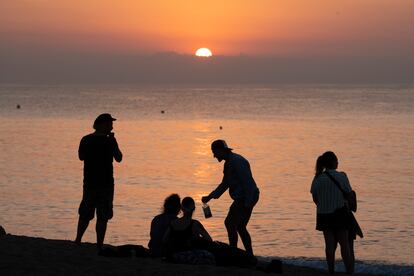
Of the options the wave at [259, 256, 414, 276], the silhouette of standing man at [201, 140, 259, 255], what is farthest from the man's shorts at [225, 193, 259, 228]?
the wave at [259, 256, 414, 276]

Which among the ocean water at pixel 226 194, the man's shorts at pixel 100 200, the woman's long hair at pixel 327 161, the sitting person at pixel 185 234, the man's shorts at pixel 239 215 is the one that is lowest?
the sitting person at pixel 185 234

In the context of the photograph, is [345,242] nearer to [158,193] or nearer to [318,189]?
[318,189]

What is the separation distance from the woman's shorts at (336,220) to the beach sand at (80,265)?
0.86 meters

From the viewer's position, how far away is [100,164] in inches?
477

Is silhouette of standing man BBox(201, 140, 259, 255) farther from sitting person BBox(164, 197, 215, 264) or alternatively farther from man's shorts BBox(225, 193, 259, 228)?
sitting person BBox(164, 197, 215, 264)

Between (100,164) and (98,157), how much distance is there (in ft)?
Answer: 0.31

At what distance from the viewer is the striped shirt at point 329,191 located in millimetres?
11539

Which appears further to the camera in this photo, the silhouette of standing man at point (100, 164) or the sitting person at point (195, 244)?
the silhouette of standing man at point (100, 164)

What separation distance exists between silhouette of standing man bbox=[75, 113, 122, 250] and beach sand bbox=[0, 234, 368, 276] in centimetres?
63

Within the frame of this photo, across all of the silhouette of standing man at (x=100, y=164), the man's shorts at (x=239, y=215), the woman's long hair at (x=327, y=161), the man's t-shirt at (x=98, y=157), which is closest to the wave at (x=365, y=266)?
the man's shorts at (x=239, y=215)

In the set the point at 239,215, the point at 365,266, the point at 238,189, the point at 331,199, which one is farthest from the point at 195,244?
the point at 365,266

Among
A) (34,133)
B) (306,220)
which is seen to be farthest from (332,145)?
(306,220)

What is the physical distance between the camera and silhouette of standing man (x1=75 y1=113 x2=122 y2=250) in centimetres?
1209

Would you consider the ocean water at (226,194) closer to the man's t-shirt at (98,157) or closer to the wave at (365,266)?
the wave at (365,266)
